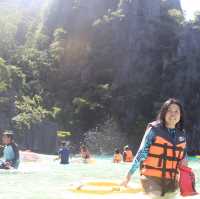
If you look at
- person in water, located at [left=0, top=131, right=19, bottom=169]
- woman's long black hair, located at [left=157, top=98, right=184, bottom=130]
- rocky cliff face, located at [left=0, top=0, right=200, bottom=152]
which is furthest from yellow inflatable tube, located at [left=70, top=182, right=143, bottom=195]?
rocky cliff face, located at [left=0, top=0, right=200, bottom=152]

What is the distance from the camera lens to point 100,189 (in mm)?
7062

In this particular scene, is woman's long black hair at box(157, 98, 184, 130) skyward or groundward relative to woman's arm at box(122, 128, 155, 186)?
skyward

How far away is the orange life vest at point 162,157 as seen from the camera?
5.30 metres

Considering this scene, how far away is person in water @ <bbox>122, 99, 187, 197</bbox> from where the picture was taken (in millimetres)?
5289

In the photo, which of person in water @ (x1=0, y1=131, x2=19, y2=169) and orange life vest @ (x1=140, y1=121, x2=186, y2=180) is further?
person in water @ (x1=0, y1=131, x2=19, y2=169)

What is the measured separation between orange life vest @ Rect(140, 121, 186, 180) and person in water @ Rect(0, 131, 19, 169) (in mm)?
7371

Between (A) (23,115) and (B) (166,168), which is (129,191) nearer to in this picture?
(B) (166,168)

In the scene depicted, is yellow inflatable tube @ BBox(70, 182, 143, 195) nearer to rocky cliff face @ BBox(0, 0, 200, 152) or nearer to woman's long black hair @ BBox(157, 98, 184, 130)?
woman's long black hair @ BBox(157, 98, 184, 130)

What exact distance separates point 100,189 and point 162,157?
196 centimetres

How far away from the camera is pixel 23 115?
3469 cm

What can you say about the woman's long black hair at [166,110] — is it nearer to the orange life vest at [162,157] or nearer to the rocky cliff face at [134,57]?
the orange life vest at [162,157]

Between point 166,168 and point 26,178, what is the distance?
6.77 metres

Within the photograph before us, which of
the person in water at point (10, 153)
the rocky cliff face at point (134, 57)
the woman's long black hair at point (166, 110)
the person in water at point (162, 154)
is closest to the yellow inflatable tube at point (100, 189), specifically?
the person in water at point (162, 154)

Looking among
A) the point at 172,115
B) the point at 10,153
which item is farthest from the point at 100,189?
the point at 10,153
